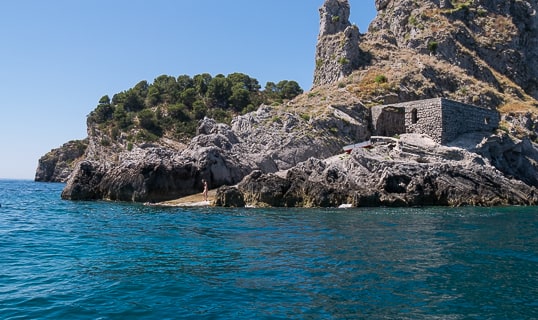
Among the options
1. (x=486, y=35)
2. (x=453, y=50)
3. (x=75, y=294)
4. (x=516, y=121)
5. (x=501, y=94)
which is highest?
(x=486, y=35)

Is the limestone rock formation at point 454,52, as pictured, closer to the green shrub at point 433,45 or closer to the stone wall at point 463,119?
the green shrub at point 433,45

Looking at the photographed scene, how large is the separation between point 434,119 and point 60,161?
102 m

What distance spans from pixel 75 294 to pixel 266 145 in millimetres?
32790

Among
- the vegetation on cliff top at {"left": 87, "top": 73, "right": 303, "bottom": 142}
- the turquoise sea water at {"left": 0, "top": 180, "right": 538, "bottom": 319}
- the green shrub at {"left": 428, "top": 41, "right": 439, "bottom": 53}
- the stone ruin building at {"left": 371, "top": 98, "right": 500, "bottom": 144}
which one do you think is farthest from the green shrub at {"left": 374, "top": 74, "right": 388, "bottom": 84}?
the turquoise sea water at {"left": 0, "top": 180, "right": 538, "bottom": 319}

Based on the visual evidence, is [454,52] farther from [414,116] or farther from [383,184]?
[383,184]

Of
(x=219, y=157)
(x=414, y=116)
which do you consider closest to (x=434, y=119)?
(x=414, y=116)

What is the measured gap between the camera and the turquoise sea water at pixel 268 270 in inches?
338

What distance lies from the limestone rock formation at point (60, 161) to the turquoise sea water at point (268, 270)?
9740cm

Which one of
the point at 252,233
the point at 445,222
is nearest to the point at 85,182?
the point at 252,233

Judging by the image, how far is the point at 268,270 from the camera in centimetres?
1158

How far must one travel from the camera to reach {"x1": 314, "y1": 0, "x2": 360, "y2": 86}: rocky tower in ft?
186

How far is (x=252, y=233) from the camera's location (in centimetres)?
1808

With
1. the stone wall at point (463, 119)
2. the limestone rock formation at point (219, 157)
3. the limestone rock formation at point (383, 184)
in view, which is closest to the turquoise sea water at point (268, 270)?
the limestone rock formation at point (383, 184)

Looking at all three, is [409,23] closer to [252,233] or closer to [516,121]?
[516,121]
